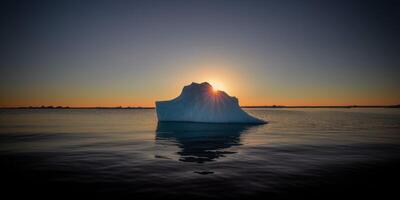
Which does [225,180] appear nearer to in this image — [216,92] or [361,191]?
[361,191]

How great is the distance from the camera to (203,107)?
4909cm

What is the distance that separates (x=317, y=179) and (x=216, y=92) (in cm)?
3908

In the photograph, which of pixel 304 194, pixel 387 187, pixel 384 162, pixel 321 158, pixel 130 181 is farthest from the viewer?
pixel 321 158

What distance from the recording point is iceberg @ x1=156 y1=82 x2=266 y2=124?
4767cm

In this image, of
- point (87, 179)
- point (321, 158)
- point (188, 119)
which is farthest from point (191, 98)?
point (87, 179)

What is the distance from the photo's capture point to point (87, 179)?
10461 millimetres

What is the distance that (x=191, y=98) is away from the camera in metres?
50.0

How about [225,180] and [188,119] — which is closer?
[225,180]

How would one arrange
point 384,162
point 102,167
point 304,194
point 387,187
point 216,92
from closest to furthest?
point 304,194, point 387,187, point 102,167, point 384,162, point 216,92

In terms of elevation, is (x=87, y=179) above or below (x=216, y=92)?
below

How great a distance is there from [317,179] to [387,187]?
2.26 meters

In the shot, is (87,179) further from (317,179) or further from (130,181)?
(317,179)

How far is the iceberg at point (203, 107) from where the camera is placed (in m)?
47.7

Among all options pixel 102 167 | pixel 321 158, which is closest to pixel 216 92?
pixel 321 158
